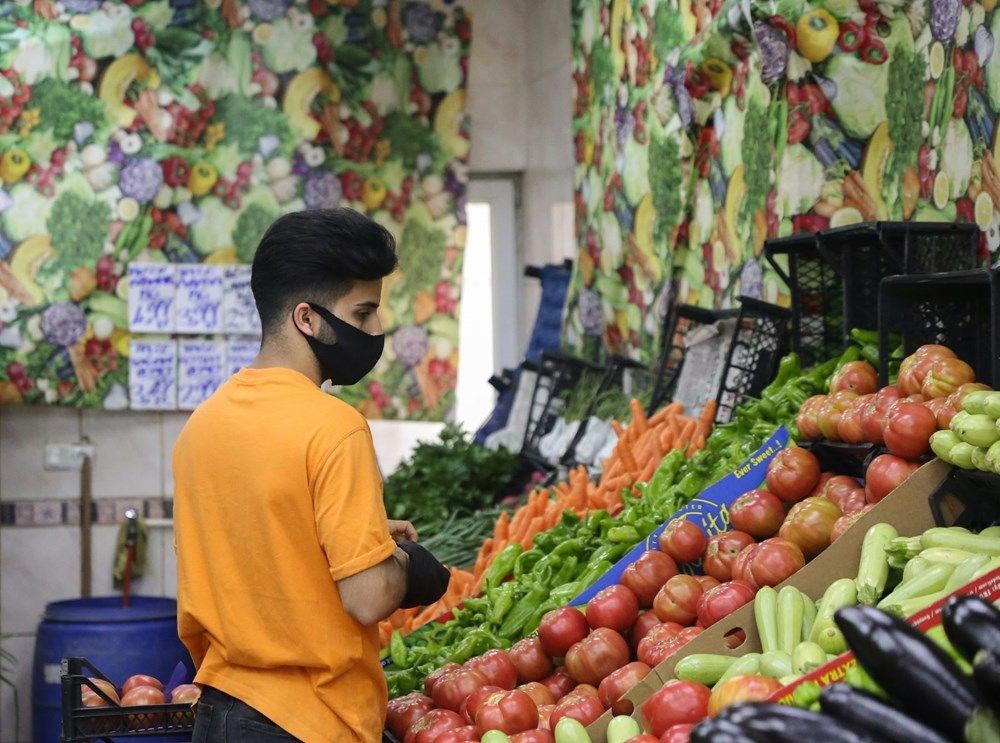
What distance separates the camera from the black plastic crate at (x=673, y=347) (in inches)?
171

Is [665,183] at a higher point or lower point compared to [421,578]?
higher

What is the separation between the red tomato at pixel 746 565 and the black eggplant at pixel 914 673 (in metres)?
1.08

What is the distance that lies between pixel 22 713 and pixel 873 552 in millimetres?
5479

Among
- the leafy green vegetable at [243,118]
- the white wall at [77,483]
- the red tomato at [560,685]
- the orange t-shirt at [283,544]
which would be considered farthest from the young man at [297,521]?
the leafy green vegetable at [243,118]

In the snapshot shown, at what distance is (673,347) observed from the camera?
15.1 feet

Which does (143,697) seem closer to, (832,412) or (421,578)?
(421,578)

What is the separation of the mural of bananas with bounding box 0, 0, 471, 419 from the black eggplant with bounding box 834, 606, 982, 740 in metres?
5.48

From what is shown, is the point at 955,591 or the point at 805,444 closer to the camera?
the point at 955,591

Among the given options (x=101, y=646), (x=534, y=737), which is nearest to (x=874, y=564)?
(x=534, y=737)

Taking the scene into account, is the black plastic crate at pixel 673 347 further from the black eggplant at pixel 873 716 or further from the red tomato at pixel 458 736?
the black eggplant at pixel 873 716

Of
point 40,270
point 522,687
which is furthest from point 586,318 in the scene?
point 522,687

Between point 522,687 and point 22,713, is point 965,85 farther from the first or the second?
point 22,713

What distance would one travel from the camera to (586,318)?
6207 mm

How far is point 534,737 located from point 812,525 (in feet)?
2.41
